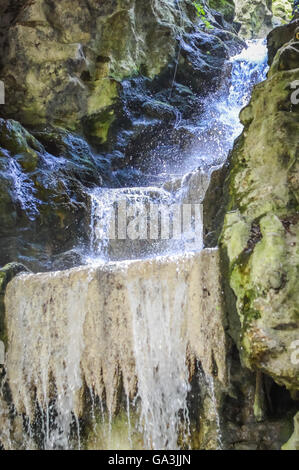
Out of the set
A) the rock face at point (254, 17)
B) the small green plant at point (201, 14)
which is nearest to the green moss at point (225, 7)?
the small green plant at point (201, 14)

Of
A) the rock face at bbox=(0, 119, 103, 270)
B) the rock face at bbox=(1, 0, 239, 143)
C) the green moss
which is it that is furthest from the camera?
the green moss

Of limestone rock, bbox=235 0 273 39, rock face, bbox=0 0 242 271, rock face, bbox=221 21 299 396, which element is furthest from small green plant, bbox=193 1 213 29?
rock face, bbox=221 21 299 396

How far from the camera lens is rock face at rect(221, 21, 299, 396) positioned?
3186 mm

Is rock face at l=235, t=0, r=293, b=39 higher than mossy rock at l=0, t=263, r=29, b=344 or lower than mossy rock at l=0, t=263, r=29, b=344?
higher

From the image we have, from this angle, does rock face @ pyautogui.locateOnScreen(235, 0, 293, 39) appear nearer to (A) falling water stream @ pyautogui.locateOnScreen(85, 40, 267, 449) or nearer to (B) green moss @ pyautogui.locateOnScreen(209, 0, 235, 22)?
(B) green moss @ pyautogui.locateOnScreen(209, 0, 235, 22)

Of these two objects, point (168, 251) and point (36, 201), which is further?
point (168, 251)

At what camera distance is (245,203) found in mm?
4160

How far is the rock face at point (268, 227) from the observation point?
10.5 ft

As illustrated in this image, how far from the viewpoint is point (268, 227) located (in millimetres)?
3605

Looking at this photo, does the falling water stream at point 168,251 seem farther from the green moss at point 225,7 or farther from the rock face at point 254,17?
the rock face at point 254,17

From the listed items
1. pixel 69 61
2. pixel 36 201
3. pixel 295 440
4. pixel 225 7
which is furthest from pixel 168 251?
pixel 225 7

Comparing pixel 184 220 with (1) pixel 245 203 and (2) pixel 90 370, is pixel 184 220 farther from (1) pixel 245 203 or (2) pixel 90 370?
(2) pixel 90 370

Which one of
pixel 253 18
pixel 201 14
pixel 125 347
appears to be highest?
pixel 253 18

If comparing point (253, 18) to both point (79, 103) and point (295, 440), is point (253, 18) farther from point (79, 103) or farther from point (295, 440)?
point (295, 440)
